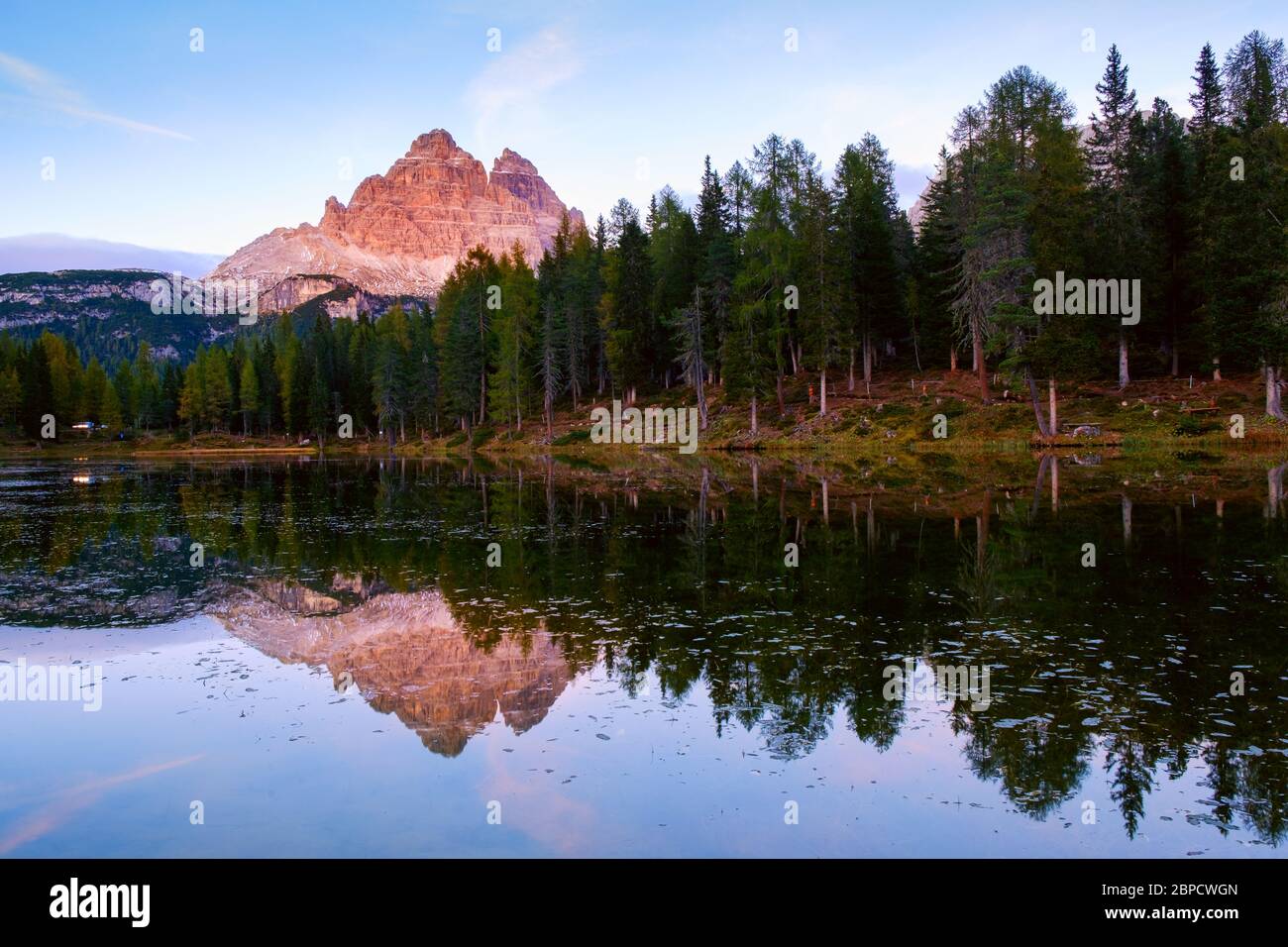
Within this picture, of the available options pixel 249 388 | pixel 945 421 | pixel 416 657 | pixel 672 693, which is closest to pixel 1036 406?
pixel 945 421

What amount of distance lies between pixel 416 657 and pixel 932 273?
209ft

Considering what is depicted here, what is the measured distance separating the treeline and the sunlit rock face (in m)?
46.4

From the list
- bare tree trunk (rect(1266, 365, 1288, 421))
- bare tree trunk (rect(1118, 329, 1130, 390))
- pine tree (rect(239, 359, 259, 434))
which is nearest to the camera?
bare tree trunk (rect(1266, 365, 1288, 421))

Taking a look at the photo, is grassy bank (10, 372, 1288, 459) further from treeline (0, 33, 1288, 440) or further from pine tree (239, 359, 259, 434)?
pine tree (239, 359, 259, 434)

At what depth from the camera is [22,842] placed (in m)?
8.30

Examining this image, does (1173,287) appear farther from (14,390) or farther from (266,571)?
(14,390)

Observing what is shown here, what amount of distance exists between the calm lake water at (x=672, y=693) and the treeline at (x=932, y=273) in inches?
1239

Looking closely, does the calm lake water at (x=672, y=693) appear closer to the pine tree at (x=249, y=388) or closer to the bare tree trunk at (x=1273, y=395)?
the bare tree trunk at (x=1273, y=395)

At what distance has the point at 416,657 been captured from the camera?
14445 millimetres

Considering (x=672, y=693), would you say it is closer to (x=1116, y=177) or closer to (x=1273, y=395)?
(x=1273, y=395)

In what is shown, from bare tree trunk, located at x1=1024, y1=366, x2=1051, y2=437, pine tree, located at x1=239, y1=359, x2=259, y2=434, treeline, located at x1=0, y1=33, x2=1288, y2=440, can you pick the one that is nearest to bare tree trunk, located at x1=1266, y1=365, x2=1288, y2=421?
treeline, located at x1=0, y1=33, x2=1288, y2=440

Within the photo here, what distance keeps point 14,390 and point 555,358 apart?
8212cm

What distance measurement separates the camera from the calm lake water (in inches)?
332

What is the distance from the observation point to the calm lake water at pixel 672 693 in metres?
8.42
